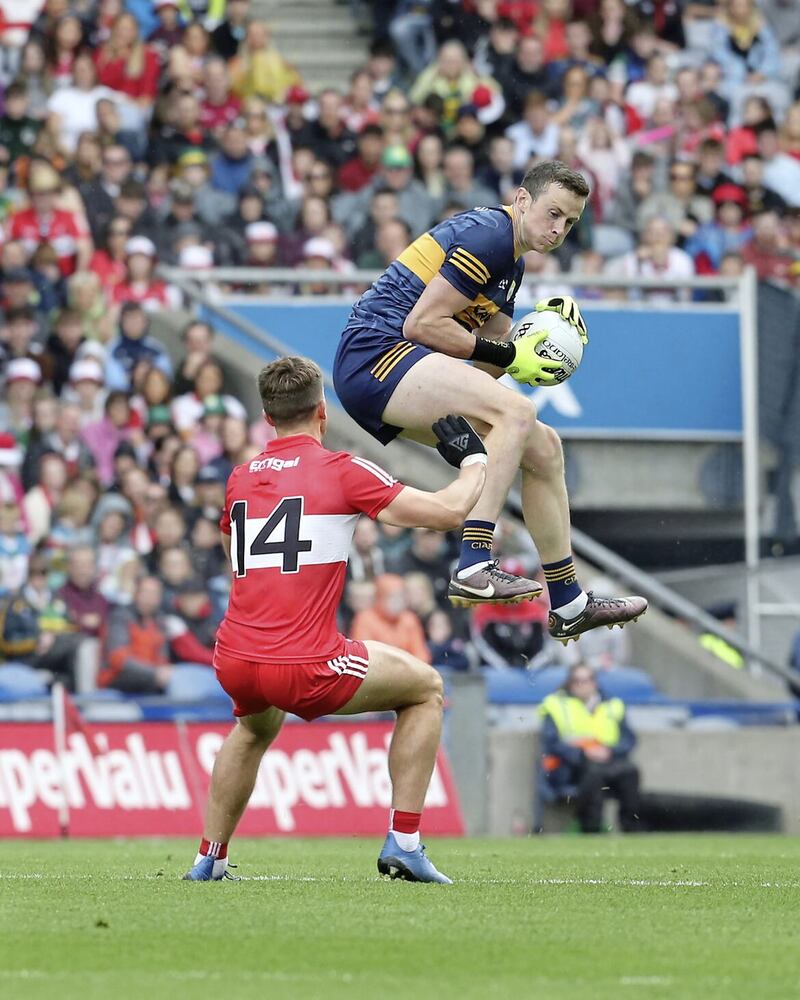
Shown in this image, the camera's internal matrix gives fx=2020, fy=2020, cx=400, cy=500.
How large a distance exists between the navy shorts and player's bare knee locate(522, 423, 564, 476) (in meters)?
0.62

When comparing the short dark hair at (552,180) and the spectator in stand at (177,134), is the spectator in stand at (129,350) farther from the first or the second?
the short dark hair at (552,180)

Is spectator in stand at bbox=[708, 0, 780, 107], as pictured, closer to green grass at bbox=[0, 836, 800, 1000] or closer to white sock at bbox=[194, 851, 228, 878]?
green grass at bbox=[0, 836, 800, 1000]

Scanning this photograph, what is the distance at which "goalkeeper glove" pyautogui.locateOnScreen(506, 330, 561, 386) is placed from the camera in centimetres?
913

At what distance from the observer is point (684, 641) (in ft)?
57.0

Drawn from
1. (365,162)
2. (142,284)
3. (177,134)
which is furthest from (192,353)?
(365,162)

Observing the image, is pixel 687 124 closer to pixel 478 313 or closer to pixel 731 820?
pixel 731 820

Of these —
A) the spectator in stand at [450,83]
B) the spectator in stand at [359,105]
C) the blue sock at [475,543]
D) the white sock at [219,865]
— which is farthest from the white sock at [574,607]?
the spectator in stand at [450,83]

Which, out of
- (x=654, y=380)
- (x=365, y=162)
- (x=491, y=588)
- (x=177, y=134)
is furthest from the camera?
(x=365, y=162)

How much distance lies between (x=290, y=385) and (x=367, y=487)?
0.53m

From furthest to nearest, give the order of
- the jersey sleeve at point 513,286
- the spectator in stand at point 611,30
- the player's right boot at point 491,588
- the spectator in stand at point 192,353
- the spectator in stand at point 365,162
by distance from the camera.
A: the spectator in stand at point 611,30, the spectator in stand at point 365,162, the spectator in stand at point 192,353, the jersey sleeve at point 513,286, the player's right boot at point 491,588

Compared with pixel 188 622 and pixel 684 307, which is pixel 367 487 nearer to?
pixel 188 622

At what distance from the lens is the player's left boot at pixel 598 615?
9617 mm

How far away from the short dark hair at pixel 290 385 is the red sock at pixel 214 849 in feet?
6.06

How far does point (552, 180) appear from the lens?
9.08 meters
